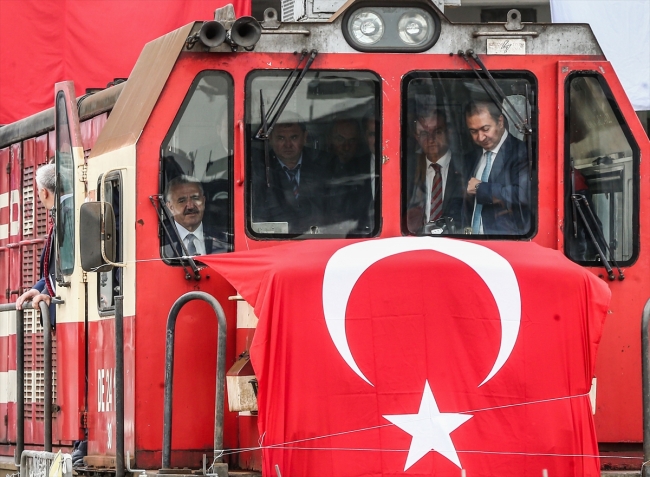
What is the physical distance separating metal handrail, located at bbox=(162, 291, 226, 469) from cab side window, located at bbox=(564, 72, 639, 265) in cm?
204

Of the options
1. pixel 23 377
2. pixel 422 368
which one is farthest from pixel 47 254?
pixel 422 368

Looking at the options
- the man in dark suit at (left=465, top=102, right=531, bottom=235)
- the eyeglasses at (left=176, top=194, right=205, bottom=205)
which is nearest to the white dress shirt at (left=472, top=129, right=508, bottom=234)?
the man in dark suit at (left=465, top=102, right=531, bottom=235)

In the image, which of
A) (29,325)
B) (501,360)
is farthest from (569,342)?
(29,325)

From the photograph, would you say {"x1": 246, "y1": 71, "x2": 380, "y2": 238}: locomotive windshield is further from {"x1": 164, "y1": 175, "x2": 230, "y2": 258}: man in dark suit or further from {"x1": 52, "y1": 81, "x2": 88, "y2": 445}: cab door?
{"x1": 52, "y1": 81, "x2": 88, "y2": 445}: cab door

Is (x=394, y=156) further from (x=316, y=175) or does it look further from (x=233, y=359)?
(x=233, y=359)

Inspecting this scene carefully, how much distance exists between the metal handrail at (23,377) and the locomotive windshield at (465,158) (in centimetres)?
238

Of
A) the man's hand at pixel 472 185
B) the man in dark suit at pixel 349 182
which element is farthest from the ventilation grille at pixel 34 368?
the man's hand at pixel 472 185

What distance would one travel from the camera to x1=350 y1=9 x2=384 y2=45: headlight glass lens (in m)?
7.02

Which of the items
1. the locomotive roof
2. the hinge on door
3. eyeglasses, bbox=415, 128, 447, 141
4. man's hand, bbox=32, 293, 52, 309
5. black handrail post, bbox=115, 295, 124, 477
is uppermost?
the locomotive roof

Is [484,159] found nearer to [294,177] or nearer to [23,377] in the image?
[294,177]

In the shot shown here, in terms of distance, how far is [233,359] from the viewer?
675 cm

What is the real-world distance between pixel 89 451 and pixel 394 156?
2.65 m

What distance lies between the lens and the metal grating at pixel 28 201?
32.7ft

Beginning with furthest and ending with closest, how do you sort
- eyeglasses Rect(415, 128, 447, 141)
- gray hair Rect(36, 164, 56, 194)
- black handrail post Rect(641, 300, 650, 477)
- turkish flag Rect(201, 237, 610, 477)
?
gray hair Rect(36, 164, 56, 194) → eyeglasses Rect(415, 128, 447, 141) → black handrail post Rect(641, 300, 650, 477) → turkish flag Rect(201, 237, 610, 477)
